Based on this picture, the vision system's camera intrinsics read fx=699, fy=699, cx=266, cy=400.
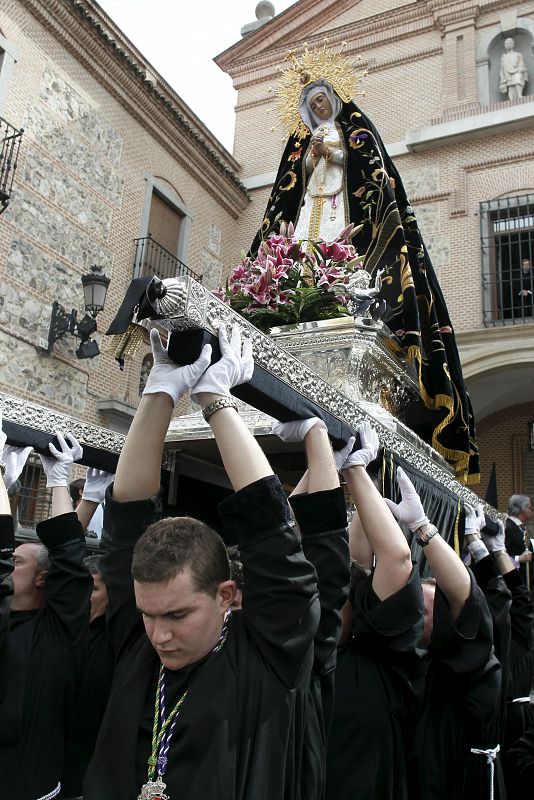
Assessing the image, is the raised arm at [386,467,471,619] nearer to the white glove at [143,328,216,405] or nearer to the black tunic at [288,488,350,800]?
the black tunic at [288,488,350,800]

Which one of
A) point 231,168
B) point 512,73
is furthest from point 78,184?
point 512,73

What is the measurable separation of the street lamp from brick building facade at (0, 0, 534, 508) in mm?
160

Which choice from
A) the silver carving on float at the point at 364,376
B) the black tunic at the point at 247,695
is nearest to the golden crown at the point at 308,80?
the silver carving on float at the point at 364,376

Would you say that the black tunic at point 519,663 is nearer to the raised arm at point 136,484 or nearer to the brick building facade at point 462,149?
the raised arm at point 136,484

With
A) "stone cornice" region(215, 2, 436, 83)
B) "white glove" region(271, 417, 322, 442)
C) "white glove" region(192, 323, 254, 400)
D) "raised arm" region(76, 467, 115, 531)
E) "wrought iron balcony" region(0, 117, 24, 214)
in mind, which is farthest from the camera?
"stone cornice" region(215, 2, 436, 83)

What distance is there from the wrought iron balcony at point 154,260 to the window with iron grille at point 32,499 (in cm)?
428

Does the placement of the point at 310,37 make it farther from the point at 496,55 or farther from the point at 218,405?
the point at 218,405

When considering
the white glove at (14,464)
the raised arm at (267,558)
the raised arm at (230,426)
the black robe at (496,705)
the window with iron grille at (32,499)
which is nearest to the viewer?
the raised arm at (267,558)

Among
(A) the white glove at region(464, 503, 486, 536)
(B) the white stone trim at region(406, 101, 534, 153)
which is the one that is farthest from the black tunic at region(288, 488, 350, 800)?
(B) the white stone trim at region(406, 101, 534, 153)

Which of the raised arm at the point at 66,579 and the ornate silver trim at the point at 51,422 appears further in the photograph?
the ornate silver trim at the point at 51,422

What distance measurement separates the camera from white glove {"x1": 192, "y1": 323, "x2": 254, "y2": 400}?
168cm

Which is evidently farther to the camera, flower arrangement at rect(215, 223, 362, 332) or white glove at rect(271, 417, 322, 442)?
flower arrangement at rect(215, 223, 362, 332)

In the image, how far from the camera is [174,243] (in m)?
13.5

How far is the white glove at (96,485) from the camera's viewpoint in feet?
10.4
